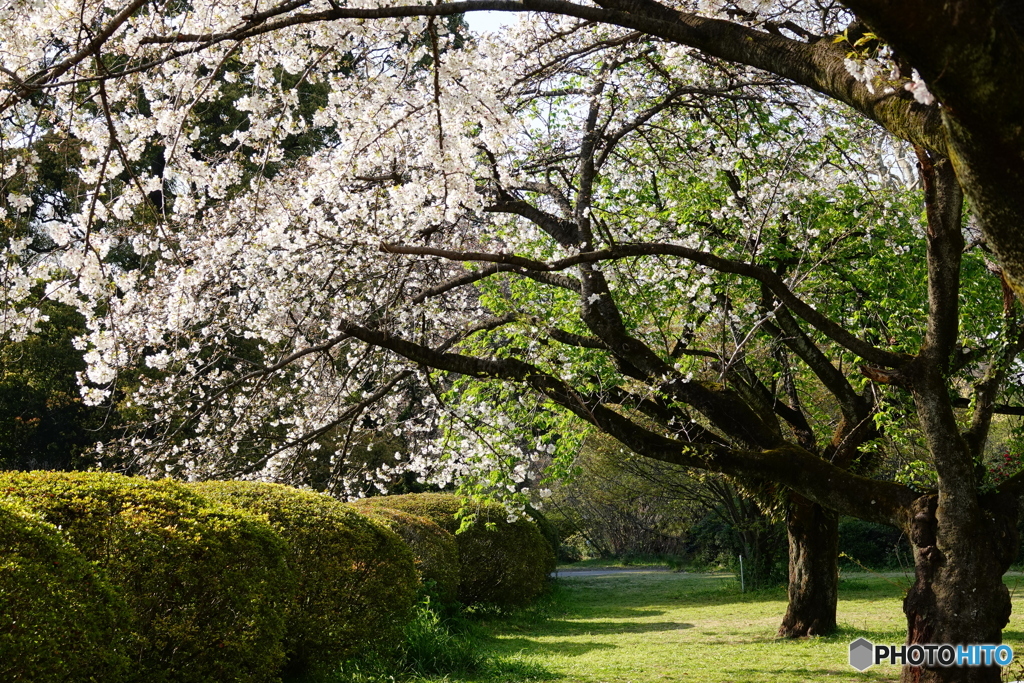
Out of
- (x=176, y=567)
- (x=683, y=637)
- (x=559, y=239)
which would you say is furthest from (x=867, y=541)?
(x=176, y=567)

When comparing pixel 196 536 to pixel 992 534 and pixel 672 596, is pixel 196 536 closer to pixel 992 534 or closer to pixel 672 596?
pixel 992 534

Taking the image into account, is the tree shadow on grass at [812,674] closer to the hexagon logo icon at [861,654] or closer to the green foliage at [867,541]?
the hexagon logo icon at [861,654]

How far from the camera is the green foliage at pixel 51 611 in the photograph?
3.20 metres

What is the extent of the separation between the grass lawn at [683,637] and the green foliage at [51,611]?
3805 millimetres

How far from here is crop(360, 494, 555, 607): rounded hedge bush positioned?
11.8m

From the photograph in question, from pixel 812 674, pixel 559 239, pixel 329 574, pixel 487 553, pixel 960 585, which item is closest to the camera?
pixel 960 585

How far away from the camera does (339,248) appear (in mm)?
7219

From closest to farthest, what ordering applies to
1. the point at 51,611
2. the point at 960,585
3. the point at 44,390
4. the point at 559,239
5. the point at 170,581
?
the point at 51,611
the point at 170,581
the point at 960,585
the point at 559,239
the point at 44,390

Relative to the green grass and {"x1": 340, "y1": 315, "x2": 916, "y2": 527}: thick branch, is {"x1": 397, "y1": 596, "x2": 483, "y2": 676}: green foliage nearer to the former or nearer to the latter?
the green grass

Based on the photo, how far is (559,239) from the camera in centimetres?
721

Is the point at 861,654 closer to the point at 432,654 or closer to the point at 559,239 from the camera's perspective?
the point at 432,654

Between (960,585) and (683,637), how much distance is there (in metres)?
5.10

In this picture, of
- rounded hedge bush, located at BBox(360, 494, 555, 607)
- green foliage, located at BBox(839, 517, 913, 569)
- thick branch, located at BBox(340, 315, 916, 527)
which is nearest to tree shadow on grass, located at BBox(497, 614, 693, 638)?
rounded hedge bush, located at BBox(360, 494, 555, 607)

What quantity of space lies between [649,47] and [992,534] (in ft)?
15.5
